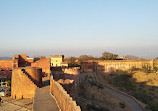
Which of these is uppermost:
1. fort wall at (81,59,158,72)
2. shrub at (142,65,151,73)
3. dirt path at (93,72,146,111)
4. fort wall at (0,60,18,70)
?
fort wall at (0,60,18,70)

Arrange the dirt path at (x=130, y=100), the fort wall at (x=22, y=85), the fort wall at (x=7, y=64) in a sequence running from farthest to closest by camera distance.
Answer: the fort wall at (x=7, y=64) < the dirt path at (x=130, y=100) < the fort wall at (x=22, y=85)

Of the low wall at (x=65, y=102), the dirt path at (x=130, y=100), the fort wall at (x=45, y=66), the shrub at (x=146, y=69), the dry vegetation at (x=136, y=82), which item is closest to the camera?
the low wall at (x=65, y=102)

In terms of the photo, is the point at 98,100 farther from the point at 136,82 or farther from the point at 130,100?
the point at 136,82

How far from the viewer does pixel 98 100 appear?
27125 mm

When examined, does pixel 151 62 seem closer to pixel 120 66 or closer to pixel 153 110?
pixel 120 66

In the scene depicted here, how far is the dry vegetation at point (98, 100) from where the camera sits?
23247 mm

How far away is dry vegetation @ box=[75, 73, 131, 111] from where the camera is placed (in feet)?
76.3

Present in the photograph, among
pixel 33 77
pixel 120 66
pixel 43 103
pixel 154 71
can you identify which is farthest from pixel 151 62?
pixel 43 103

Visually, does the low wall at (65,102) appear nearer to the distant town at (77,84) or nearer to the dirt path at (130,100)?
the distant town at (77,84)

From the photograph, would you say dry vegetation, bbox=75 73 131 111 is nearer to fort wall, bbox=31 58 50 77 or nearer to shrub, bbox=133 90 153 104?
shrub, bbox=133 90 153 104

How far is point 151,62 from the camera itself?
46.8 m

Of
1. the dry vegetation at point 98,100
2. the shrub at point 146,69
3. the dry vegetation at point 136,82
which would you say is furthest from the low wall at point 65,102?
the shrub at point 146,69

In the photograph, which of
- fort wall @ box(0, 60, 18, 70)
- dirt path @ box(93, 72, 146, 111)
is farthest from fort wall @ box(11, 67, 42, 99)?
dirt path @ box(93, 72, 146, 111)

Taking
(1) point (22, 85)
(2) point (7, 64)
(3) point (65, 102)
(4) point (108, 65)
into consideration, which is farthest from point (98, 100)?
(4) point (108, 65)
